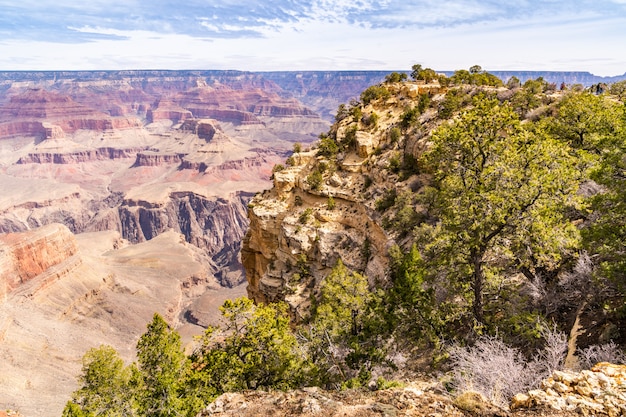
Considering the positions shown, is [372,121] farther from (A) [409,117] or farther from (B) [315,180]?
(B) [315,180]

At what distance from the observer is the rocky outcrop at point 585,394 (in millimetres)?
7510

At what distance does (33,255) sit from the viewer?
79500 millimetres

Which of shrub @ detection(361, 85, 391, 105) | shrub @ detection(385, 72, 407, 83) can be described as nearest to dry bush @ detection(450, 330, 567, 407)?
shrub @ detection(361, 85, 391, 105)

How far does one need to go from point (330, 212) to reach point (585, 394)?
2894 centimetres

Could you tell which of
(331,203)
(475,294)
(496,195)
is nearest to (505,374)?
(475,294)

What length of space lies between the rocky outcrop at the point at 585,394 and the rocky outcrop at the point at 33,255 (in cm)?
8884

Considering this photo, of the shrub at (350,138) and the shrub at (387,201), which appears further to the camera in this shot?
the shrub at (350,138)

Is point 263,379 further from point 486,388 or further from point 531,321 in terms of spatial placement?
point 531,321

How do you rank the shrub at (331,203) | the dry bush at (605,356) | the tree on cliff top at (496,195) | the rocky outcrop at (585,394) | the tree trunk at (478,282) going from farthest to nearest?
the shrub at (331,203)
the tree trunk at (478,282)
the tree on cliff top at (496,195)
the dry bush at (605,356)
the rocky outcrop at (585,394)

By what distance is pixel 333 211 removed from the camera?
36406 mm

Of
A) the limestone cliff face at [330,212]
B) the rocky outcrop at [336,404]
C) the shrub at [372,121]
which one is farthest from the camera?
the shrub at [372,121]

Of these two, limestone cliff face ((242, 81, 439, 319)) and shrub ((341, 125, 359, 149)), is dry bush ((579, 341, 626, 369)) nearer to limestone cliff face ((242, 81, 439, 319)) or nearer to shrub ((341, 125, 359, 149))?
limestone cliff face ((242, 81, 439, 319))

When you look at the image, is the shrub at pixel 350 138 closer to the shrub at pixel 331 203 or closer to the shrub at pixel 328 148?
the shrub at pixel 328 148

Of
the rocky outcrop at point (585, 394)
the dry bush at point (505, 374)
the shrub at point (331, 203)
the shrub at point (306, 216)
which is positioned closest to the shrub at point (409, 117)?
the shrub at point (331, 203)
